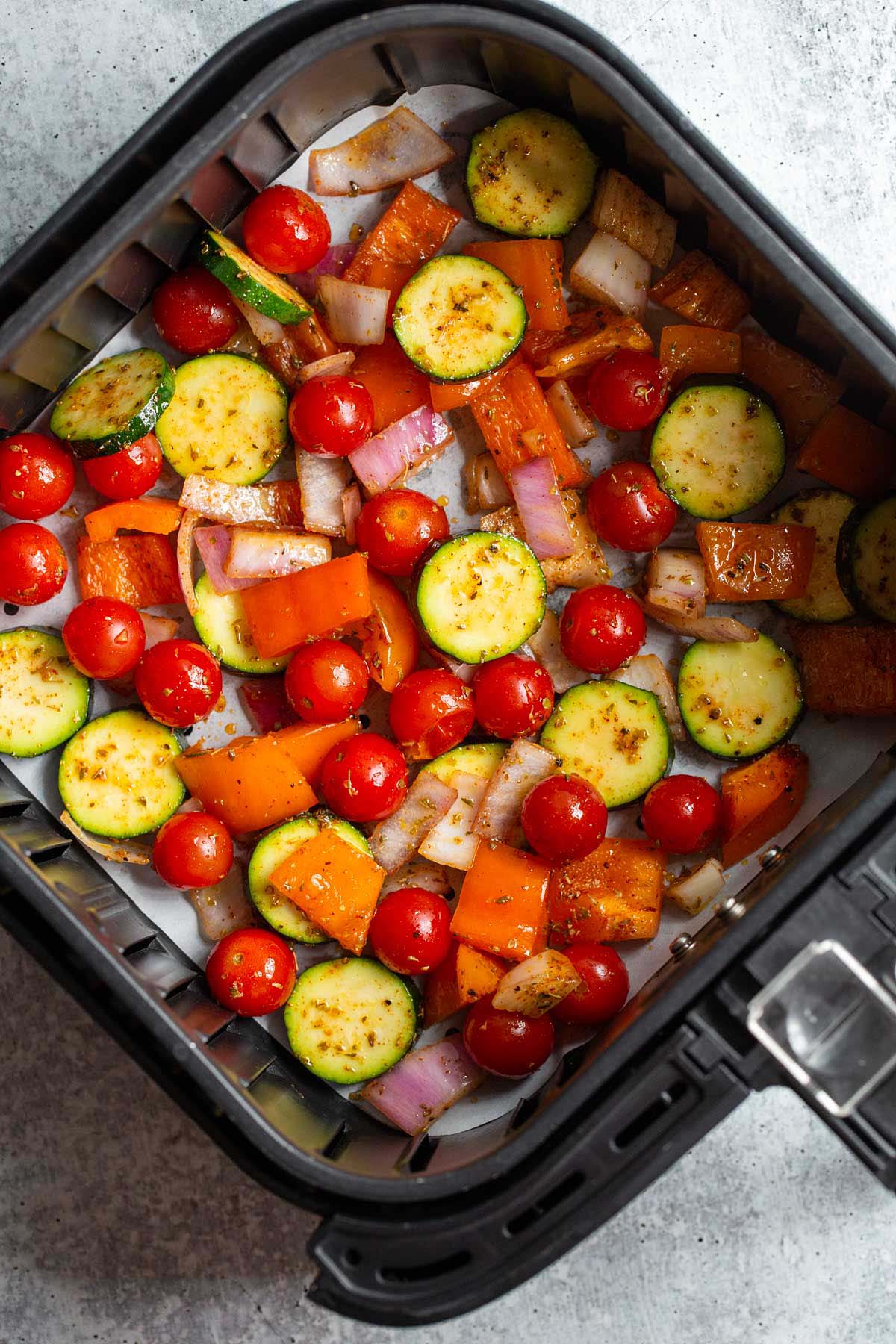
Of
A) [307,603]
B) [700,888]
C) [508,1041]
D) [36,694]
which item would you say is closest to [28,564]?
[36,694]

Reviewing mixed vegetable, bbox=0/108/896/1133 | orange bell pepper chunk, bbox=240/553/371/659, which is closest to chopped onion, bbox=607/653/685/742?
mixed vegetable, bbox=0/108/896/1133

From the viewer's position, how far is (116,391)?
2.87m

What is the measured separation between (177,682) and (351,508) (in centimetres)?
68

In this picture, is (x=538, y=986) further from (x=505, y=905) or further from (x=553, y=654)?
(x=553, y=654)

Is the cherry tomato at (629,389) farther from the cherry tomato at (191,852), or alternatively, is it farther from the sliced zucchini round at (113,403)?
the cherry tomato at (191,852)

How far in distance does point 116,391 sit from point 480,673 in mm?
1226

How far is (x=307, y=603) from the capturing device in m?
2.94

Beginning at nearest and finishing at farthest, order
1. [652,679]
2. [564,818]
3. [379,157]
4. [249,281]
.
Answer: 1. [249,281]
2. [564,818]
3. [379,157]
4. [652,679]

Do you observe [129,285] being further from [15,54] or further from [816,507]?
[816,507]

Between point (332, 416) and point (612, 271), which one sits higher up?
point (612, 271)

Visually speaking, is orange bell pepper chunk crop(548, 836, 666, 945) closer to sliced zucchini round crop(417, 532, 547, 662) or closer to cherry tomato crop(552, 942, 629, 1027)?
cherry tomato crop(552, 942, 629, 1027)

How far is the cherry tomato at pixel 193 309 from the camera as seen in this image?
2910mm

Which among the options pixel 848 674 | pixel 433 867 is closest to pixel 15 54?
pixel 433 867

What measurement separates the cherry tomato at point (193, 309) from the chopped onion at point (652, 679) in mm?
1450
